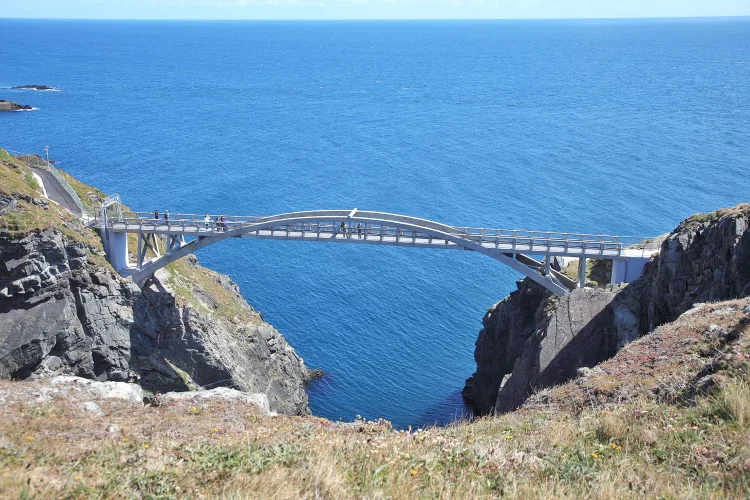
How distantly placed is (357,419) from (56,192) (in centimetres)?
3826

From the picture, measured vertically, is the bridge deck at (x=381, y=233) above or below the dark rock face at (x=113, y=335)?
above

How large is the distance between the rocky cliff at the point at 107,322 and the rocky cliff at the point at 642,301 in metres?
18.9

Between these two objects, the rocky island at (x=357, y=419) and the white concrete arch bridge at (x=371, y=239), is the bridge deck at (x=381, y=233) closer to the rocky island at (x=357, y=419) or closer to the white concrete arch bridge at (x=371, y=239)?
the white concrete arch bridge at (x=371, y=239)

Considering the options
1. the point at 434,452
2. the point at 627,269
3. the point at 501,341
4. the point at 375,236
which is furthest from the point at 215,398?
the point at 627,269

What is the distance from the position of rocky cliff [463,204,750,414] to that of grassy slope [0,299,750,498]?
31.8 ft

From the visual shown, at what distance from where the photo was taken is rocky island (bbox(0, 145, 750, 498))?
44.4 feet

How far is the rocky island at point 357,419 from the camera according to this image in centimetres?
1353

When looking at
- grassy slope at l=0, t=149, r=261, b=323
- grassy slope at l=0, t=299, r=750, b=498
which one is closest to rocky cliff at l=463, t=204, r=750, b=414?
grassy slope at l=0, t=299, r=750, b=498

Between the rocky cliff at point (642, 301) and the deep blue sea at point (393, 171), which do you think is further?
the deep blue sea at point (393, 171)

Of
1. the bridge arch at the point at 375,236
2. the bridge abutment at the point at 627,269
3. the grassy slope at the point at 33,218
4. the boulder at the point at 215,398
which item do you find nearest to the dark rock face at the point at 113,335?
the grassy slope at the point at 33,218

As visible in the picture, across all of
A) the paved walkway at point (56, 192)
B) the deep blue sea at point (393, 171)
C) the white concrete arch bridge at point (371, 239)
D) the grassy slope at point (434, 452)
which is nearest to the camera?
the grassy slope at point (434, 452)

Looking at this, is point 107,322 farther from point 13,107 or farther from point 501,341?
point 13,107

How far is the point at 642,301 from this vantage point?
110ft

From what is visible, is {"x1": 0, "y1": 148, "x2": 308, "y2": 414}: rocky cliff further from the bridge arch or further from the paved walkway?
the bridge arch
